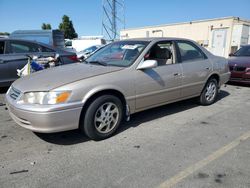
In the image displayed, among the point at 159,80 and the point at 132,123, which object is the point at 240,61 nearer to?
the point at 159,80

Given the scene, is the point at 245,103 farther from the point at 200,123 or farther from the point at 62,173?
the point at 62,173

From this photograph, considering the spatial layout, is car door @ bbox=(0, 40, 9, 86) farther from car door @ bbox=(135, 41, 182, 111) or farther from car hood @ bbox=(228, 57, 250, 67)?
car hood @ bbox=(228, 57, 250, 67)

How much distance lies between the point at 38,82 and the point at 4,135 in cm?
110

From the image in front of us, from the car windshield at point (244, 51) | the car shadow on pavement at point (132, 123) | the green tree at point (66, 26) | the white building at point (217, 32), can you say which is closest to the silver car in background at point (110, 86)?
the car shadow on pavement at point (132, 123)

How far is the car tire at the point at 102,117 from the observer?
319cm

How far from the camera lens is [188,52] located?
4.73 metres

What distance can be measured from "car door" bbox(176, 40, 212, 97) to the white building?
15278 millimetres

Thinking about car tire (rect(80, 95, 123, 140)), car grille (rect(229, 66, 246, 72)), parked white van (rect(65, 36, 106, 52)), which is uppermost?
parked white van (rect(65, 36, 106, 52))

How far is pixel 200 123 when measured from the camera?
4094 mm

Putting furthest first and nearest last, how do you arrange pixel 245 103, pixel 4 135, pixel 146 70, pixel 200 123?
pixel 245 103 → pixel 200 123 → pixel 146 70 → pixel 4 135

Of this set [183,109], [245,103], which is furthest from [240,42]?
[183,109]

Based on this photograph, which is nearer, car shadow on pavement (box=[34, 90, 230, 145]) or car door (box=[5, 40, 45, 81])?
car shadow on pavement (box=[34, 90, 230, 145])

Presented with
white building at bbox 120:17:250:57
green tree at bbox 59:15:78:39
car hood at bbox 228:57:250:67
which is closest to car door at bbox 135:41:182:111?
car hood at bbox 228:57:250:67

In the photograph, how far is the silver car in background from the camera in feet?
9.70
